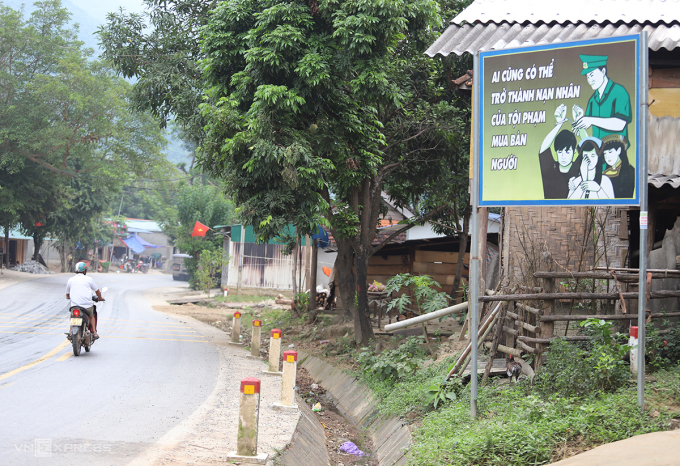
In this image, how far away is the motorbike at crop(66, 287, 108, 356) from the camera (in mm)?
10969

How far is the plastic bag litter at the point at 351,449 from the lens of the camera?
796 centimetres

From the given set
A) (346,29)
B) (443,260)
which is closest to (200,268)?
(443,260)

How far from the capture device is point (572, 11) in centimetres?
963

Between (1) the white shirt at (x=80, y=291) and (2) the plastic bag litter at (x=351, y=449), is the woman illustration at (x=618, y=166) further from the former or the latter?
(1) the white shirt at (x=80, y=291)

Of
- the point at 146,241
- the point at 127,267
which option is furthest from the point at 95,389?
the point at 146,241

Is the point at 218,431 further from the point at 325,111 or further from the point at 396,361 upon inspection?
the point at 325,111

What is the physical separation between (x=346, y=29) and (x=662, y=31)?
16.9 feet

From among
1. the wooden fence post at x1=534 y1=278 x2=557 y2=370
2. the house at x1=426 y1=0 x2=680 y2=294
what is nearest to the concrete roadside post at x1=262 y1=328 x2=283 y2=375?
the house at x1=426 y1=0 x2=680 y2=294

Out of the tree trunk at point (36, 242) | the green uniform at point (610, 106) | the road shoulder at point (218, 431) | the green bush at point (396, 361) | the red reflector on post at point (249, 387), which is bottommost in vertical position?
the road shoulder at point (218, 431)

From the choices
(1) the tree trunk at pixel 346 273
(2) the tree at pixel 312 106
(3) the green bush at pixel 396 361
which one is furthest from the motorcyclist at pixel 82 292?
(1) the tree trunk at pixel 346 273

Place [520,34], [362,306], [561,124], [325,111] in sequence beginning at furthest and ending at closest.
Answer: [362,306], [325,111], [520,34], [561,124]

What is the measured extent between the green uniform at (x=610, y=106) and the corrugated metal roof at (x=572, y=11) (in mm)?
3614

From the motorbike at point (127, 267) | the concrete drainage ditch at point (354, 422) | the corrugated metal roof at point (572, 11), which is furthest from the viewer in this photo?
the motorbike at point (127, 267)

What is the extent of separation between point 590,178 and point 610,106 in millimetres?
797
